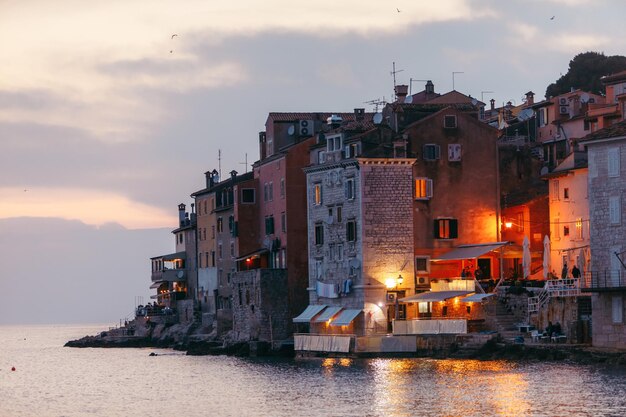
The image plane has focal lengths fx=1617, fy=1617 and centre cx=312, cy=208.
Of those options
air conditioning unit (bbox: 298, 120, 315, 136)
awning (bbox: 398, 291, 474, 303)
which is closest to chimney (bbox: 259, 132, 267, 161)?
air conditioning unit (bbox: 298, 120, 315, 136)

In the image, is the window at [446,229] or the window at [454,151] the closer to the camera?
the window at [446,229]

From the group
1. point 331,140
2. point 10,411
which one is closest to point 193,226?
point 331,140

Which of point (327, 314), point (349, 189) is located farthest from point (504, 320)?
point (349, 189)

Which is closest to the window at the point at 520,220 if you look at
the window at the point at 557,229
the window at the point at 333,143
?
the window at the point at 557,229

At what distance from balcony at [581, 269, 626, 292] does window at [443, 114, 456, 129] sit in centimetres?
1981

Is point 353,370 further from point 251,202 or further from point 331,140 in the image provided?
point 251,202

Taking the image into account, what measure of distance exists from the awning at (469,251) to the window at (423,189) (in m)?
3.51

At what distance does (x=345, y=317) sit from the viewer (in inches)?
3597

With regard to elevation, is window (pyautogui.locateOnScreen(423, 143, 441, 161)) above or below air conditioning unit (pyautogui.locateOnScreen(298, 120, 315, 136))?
below

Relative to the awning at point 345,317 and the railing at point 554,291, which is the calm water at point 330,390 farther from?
the railing at point 554,291

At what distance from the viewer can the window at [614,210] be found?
248 feet

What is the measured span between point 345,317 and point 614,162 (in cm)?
2128

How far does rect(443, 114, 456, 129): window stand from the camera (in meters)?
93.6

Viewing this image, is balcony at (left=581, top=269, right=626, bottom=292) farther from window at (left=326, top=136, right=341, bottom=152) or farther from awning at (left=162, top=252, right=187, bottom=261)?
awning at (left=162, top=252, right=187, bottom=261)
